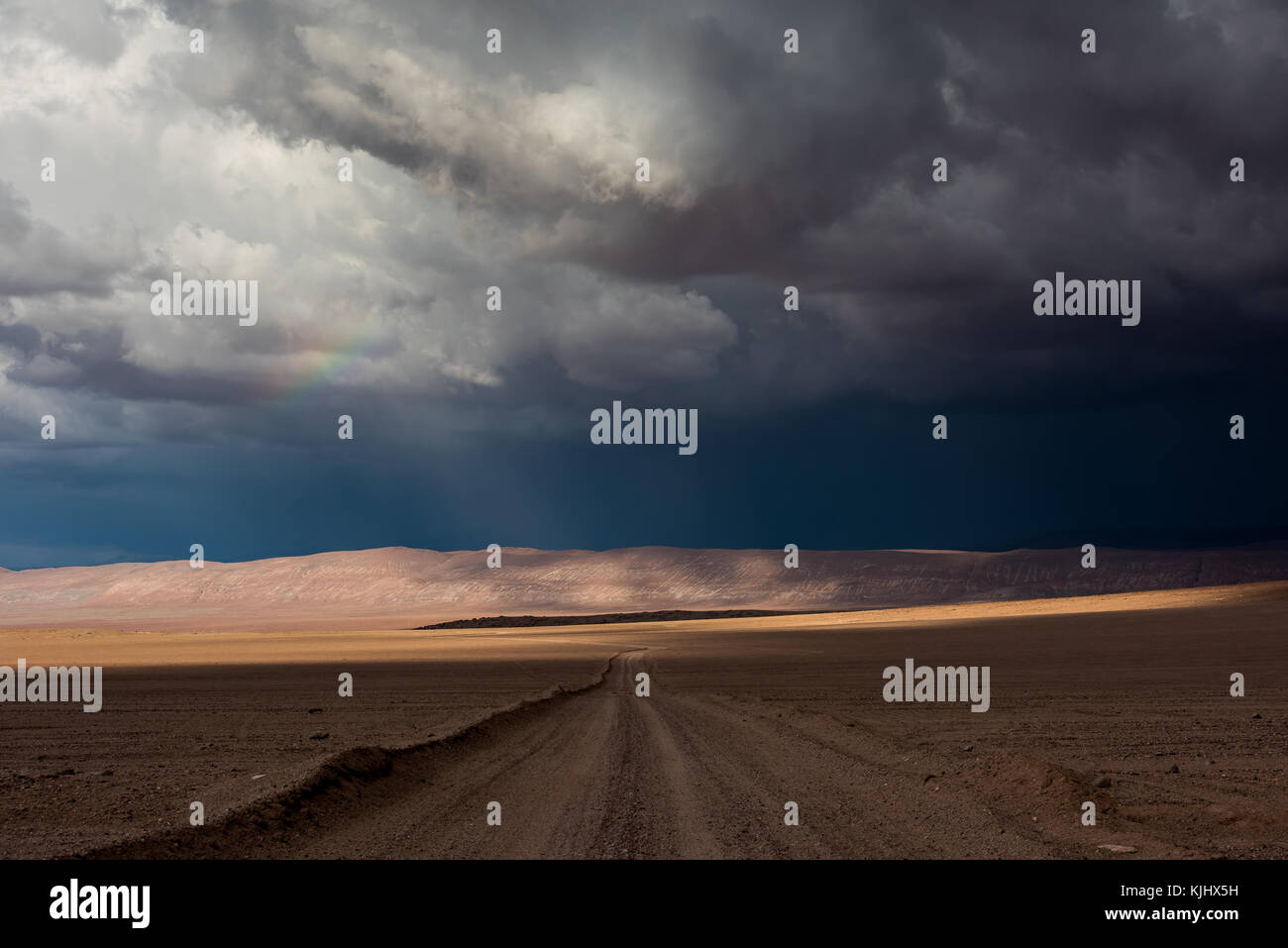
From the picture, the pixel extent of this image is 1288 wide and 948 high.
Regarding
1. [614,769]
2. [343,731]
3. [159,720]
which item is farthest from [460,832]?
[159,720]

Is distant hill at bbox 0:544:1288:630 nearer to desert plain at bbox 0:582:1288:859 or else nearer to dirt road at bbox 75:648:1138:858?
desert plain at bbox 0:582:1288:859

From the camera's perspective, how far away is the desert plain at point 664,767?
9.20 m

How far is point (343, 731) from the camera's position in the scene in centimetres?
1872

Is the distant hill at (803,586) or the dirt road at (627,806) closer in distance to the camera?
the dirt road at (627,806)

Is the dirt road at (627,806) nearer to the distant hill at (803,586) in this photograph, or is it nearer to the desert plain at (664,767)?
the desert plain at (664,767)

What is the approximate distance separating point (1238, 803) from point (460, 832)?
8292 millimetres

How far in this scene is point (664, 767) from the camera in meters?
13.3

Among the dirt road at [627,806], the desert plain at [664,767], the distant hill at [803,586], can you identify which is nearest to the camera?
the dirt road at [627,806]

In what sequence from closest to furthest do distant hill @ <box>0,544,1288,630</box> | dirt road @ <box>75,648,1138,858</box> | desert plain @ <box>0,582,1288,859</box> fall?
1. dirt road @ <box>75,648,1138,858</box>
2. desert plain @ <box>0,582,1288,859</box>
3. distant hill @ <box>0,544,1288,630</box>

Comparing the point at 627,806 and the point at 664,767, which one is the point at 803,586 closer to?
the point at 664,767

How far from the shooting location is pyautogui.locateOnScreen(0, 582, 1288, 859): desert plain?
30.2 feet

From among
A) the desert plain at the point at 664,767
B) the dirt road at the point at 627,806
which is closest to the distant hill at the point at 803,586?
the desert plain at the point at 664,767

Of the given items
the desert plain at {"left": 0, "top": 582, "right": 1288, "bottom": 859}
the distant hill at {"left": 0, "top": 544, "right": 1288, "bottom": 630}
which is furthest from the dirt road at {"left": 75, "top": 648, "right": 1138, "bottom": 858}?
the distant hill at {"left": 0, "top": 544, "right": 1288, "bottom": 630}
